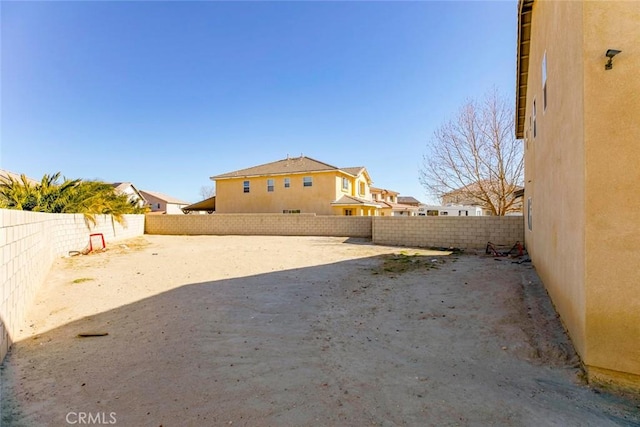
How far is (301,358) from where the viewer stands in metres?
3.78

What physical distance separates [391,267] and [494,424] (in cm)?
740

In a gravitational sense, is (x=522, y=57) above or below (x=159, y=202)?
above

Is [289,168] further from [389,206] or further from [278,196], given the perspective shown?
[389,206]

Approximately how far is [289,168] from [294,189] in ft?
7.82

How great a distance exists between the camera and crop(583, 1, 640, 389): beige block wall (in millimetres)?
2926

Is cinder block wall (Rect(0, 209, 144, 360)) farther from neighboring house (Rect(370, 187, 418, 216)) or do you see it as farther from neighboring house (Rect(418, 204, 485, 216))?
neighboring house (Rect(418, 204, 485, 216))

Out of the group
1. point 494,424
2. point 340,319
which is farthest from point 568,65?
point 340,319

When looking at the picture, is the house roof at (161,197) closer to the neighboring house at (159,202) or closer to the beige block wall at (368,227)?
the neighboring house at (159,202)

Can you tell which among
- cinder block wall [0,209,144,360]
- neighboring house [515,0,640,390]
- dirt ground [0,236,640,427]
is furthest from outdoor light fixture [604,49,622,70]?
cinder block wall [0,209,144,360]

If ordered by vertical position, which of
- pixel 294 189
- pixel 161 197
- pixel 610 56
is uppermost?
pixel 161 197

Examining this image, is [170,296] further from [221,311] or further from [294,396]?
[294,396]

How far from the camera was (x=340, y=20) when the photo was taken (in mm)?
11961

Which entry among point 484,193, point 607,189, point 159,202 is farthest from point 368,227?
point 159,202

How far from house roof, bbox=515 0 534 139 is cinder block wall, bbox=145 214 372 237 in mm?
10029
